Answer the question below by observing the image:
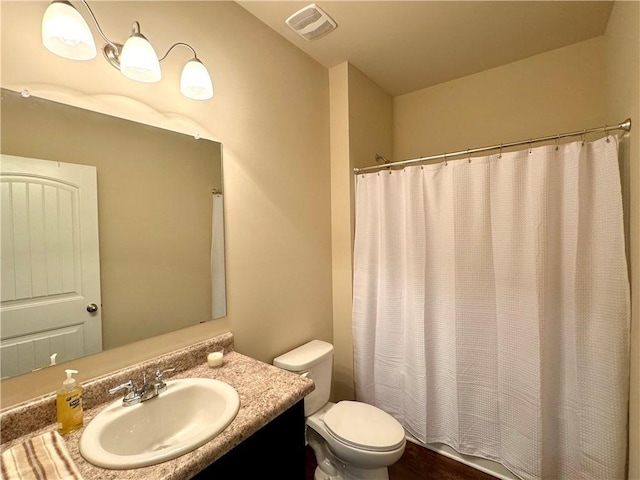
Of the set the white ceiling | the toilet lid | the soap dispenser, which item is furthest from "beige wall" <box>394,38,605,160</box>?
the soap dispenser

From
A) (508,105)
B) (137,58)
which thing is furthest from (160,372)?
(508,105)

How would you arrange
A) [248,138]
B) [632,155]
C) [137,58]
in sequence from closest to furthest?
[137,58]
[632,155]
[248,138]

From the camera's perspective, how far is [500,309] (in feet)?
5.07

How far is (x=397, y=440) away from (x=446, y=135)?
2.14 m

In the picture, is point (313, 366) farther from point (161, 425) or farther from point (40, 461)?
point (40, 461)

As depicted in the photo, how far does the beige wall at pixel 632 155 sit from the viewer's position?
1.14 meters

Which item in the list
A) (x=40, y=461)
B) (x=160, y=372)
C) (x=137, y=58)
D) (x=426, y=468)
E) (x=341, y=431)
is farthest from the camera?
(x=426, y=468)

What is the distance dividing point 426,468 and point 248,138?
7.08ft

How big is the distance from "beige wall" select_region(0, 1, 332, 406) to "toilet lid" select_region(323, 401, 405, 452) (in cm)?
47

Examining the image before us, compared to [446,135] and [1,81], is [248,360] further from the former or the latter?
[446,135]

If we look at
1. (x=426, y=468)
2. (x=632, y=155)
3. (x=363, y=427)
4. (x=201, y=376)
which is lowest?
(x=426, y=468)

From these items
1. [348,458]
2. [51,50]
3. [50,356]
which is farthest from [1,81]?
[348,458]

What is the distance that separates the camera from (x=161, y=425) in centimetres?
103

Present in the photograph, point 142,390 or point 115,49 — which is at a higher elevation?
point 115,49
